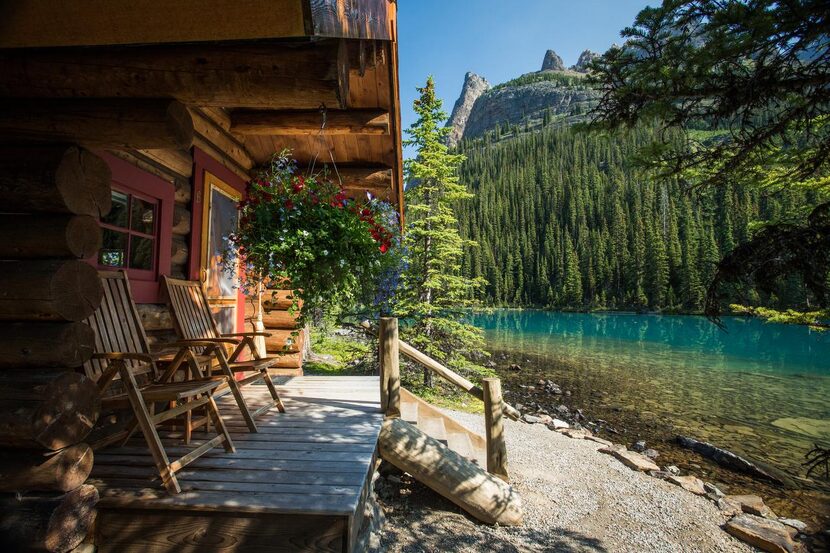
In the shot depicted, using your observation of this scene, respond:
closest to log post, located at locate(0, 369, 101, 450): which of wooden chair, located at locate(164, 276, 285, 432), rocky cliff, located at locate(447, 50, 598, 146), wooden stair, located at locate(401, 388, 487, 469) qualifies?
wooden chair, located at locate(164, 276, 285, 432)

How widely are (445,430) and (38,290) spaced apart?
13.5 feet

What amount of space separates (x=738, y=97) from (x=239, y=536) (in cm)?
356

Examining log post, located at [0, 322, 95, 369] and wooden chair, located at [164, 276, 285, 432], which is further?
wooden chair, located at [164, 276, 285, 432]

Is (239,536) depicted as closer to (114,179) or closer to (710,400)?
(114,179)

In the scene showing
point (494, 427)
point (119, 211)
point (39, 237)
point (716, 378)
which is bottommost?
point (716, 378)

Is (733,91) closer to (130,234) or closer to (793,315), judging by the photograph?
(793,315)

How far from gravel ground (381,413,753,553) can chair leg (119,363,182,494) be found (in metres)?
1.97

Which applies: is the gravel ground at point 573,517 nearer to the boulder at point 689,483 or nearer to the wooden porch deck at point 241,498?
the boulder at point 689,483

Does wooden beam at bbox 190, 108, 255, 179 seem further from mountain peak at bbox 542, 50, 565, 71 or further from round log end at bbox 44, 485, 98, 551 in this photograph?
mountain peak at bbox 542, 50, 565, 71

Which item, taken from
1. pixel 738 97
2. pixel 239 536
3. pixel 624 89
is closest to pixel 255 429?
pixel 239 536

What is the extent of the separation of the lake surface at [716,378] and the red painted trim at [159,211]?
564cm

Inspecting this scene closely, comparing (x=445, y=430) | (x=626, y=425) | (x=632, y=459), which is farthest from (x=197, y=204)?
(x=626, y=425)

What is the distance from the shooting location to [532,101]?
132375 mm

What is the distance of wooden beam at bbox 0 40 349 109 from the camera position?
5.89ft
